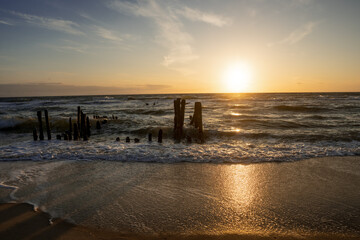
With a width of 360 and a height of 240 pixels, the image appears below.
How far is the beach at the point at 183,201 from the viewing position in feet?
11.9

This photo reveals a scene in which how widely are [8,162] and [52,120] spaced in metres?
15.4

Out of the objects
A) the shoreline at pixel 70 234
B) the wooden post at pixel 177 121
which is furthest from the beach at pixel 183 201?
the wooden post at pixel 177 121

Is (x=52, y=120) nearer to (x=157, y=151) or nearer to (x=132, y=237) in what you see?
(x=157, y=151)

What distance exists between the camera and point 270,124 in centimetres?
1831

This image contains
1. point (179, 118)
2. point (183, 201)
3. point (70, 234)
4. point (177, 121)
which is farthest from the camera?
point (177, 121)

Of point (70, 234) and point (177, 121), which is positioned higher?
point (177, 121)

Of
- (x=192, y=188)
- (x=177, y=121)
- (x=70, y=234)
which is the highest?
(x=177, y=121)

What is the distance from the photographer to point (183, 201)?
15.4 ft

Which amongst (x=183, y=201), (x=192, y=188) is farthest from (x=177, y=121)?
(x=183, y=201)

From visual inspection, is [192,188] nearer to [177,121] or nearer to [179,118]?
[179,118]

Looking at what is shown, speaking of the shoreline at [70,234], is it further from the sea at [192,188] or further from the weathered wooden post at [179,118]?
the weathered wooden post at [179,118]

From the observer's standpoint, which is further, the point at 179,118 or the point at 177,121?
the point at 177,121

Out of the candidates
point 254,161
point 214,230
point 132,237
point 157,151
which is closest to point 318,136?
point 254,161

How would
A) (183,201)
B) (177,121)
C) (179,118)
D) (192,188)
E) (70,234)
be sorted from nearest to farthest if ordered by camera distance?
1. (70,234)
2. (183,201)
3. (192,188)
4. (179,118)
5. (177,121)
